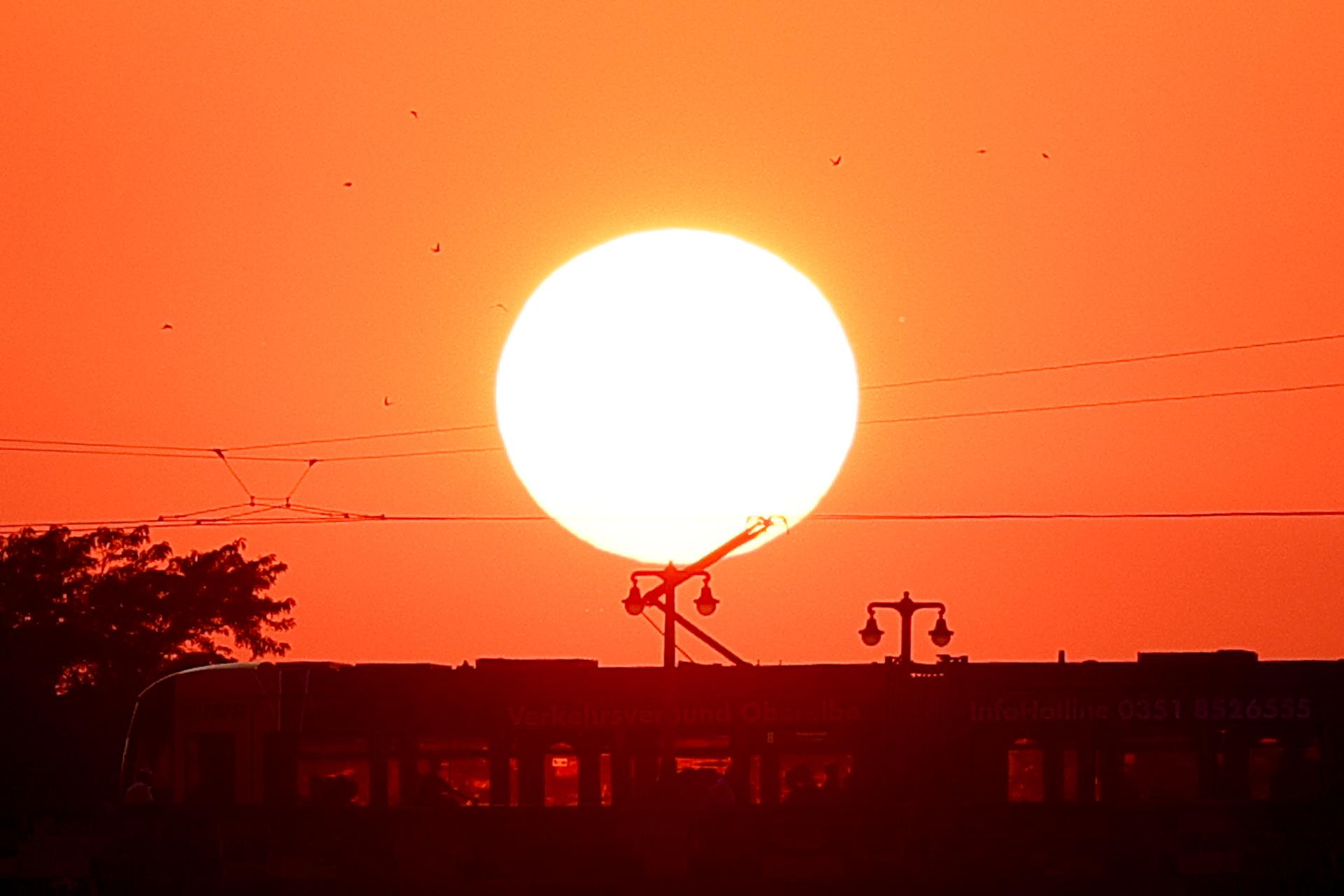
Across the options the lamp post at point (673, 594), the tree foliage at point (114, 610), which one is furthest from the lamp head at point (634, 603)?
the tree foliage at point (114, 610)

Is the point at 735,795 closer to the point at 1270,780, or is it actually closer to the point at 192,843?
the point at 1270,780

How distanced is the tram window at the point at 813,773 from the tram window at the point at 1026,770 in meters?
2.06

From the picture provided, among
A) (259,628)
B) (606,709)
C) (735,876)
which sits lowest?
(735,876)

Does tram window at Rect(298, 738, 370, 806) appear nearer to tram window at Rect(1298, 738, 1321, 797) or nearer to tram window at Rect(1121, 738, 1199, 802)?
tram window at Rect(1121, 738, 1199, 802)

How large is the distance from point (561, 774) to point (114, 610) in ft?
135

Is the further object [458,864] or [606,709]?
[606,709]

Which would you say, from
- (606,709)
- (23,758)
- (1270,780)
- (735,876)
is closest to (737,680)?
(606,709)

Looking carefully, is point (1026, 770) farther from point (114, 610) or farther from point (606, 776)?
point (114, 610)

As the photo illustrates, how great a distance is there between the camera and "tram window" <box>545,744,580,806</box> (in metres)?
31.3

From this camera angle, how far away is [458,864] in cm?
2120

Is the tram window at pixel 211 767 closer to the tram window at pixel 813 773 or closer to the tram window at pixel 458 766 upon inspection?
the tram window at pixel 458 766

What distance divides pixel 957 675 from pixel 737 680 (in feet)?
9.31

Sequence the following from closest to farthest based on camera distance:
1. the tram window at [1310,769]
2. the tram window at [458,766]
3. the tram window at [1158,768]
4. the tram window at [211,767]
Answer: the tram window at [1310,769]
the tram window at [1158,768]
the tram window at [458,766]
the tram window at [211,767]

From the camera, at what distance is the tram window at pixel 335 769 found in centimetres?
3133
